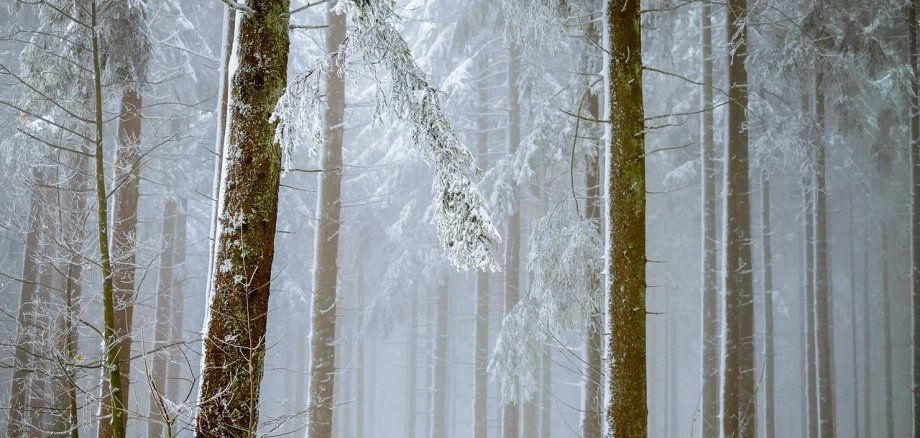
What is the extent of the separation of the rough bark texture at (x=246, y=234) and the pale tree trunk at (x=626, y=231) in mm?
2654

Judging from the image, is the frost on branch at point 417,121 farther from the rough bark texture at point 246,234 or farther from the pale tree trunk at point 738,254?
the pale tree trunk at point 738,254

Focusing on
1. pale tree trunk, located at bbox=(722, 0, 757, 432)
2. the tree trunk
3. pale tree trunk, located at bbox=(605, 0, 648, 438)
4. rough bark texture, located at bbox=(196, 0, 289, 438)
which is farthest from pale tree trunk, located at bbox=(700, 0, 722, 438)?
rough bark texture, located at bbox=(196, 0, 289, 438)

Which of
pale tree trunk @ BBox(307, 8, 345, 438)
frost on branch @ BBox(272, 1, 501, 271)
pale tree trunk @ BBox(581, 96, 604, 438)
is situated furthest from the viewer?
pale tree trunk @ BBox(581, 96, 604, 438)

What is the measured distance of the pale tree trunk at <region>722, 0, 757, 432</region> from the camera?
8.58 metres

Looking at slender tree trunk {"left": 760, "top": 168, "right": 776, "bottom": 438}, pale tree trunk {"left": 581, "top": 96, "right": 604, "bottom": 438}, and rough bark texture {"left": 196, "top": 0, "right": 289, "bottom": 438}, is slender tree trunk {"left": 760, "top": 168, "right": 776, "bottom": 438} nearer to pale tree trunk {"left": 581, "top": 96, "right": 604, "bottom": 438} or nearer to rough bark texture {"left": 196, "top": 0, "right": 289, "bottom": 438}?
pale tree trunk {"left": 581, "top": 96, "right": 604, "bottom": 438}

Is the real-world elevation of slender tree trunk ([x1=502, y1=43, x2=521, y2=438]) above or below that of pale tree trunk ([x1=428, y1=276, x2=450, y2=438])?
above

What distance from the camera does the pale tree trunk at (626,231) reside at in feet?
15.5

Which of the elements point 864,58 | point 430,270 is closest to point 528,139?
point 864,58

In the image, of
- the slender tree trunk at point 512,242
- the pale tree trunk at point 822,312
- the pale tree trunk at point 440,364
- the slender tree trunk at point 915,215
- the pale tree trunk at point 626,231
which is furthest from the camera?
the pale tree trunk at point 440,364

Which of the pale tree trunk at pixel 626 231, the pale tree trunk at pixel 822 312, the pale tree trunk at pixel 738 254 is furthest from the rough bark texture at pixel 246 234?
the pale tree trunk at pixel 822 312

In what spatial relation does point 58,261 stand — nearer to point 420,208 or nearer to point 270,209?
point 270,209

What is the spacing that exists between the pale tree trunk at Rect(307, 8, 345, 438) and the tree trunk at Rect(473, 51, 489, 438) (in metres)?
6.92

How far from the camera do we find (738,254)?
881cm

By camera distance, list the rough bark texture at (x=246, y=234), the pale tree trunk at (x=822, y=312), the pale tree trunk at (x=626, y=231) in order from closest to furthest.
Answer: the rough bark texture at (x=246, y=234)
the pale tree trunk at (x=626, y=231)
the pale tree trunk at (x=822, y=312)
